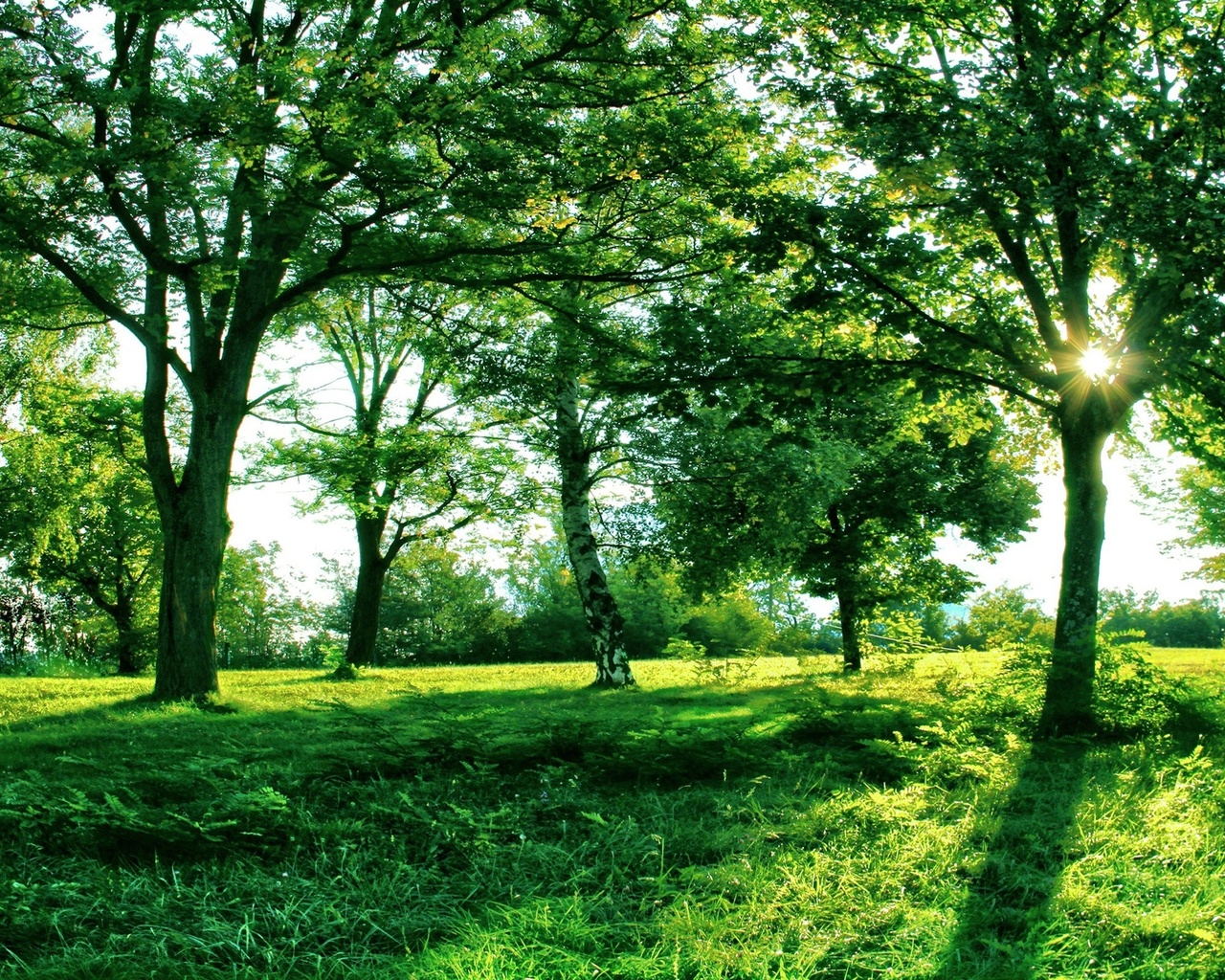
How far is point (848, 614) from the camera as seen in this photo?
76.0 ft

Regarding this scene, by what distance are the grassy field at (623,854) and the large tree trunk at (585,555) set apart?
9.09 meters

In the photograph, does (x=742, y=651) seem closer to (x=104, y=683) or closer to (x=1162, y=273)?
(x=1162, y=273)

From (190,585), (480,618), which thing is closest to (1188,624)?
(480,618)

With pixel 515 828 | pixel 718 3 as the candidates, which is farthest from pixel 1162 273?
pixel 718 3

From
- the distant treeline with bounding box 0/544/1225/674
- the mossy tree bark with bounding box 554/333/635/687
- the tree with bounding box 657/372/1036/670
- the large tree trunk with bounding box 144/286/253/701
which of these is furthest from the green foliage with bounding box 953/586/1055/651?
the distant treeline with bounding box 0/544/1225/674

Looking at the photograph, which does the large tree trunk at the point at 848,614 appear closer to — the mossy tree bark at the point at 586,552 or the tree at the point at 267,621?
the mossy tree bark at the point at 586,552

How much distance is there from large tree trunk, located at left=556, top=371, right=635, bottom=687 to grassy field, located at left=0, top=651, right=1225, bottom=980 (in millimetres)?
9086

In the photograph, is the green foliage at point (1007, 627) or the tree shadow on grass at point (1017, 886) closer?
the tree shadow on grass at point (1017, 886)

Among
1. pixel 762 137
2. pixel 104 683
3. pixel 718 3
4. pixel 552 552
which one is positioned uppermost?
pixel 718 3

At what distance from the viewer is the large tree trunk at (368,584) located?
24.0 meters

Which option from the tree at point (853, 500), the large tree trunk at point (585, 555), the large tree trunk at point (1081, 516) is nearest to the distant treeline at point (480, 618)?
the tree at point (853, 500)

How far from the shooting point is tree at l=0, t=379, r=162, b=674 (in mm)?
24688

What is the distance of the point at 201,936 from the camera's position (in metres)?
3.74

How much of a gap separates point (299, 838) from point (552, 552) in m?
47.1
